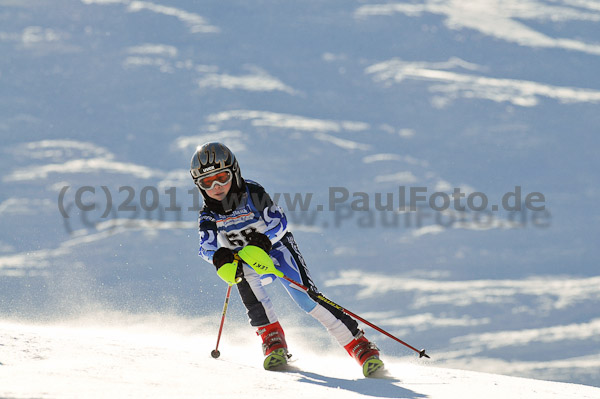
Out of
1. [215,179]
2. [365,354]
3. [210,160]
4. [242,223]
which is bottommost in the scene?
[365,354]

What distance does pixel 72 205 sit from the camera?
3259 cm

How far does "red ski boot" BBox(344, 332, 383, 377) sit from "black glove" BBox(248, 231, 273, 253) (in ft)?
3.29

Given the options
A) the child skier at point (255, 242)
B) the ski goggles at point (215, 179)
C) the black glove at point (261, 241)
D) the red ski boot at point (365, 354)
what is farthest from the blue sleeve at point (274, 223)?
the red ski boot at point (365, 354)

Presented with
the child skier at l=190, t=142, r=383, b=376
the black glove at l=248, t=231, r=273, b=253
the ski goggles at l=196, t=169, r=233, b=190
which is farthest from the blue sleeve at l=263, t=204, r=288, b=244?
the ski goggles at l=196, t=169, r=233, b=190

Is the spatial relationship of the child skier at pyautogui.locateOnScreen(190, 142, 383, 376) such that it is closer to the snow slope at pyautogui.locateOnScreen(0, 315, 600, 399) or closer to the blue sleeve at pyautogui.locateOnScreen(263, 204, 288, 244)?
the blue sleeve at pyautogui.locateOnScreen(263, 204, 288, 244)

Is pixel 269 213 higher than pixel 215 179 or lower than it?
lower

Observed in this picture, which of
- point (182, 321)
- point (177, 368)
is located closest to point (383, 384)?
point (177, 368)

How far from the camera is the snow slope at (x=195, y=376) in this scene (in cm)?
394

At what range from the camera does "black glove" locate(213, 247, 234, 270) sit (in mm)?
5430

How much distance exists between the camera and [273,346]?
19.1ft

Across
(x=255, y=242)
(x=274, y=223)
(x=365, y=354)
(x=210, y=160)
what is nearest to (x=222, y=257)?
(x=255, y=242)

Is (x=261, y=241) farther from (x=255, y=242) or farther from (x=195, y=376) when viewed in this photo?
(x=195, y=376)

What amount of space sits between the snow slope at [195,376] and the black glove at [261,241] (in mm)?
914

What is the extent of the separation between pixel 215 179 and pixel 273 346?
4.67 ft
